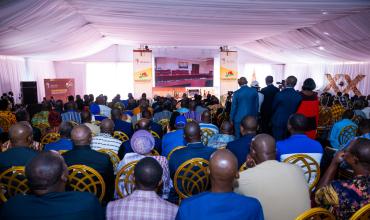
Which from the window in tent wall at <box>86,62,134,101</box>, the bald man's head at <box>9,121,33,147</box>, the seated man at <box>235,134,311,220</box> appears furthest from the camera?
the window in tent wall at <box>86,62,134,101</box>

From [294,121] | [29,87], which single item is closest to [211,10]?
[294,121]

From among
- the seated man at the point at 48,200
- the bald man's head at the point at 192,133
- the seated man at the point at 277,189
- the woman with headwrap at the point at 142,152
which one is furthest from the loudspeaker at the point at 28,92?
the seated man at the point at 277,189

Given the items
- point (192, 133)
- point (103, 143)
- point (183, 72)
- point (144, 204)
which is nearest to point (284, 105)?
point (192, 133)

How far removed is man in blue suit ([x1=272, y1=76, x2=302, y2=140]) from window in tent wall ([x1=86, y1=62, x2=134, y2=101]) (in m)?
14.2

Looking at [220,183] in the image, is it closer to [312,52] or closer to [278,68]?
[312,52]

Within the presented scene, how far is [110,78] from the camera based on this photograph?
1878 centimetres

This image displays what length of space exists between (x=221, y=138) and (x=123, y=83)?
15250 mm

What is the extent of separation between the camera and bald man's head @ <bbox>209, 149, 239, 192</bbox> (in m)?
1.74

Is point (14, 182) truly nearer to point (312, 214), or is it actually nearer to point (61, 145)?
point (61, 145)

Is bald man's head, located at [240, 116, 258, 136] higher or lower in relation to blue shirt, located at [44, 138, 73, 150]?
higher

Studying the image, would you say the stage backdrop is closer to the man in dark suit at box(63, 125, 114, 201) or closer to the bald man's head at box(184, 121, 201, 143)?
the man in dark suit at box(63, 125, 114, 201)

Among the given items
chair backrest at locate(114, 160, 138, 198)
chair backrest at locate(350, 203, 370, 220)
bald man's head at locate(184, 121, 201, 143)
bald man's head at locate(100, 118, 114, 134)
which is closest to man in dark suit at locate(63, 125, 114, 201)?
chair backrest at locate(114, 160, 138, 198)

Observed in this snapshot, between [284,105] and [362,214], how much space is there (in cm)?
364

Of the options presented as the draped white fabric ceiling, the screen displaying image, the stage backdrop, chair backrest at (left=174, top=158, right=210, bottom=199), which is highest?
the draped white fabric ceiling
